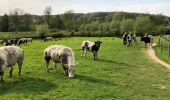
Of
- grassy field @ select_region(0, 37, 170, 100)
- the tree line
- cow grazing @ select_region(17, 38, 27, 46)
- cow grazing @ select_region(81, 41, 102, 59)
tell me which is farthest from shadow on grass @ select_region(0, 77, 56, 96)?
the tree line

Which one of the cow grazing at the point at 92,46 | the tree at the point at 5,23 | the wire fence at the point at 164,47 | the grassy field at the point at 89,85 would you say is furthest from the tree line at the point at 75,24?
the grassy field at the point at 89,85

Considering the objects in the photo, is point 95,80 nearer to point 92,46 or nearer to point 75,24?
point 92,46

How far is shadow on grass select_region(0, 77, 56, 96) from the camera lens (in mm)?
18608

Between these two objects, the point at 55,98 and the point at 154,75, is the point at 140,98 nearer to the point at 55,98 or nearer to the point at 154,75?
the point at 55,98

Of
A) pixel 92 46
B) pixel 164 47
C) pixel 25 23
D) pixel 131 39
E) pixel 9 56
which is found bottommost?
pixel 164 47

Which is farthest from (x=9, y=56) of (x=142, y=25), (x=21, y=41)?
(x=142, y=25)

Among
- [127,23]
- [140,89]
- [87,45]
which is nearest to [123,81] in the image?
[140,89]

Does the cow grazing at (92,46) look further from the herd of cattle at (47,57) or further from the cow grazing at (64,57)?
the cow grazing at (64,57)

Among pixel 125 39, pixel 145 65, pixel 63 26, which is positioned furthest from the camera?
pixel 63 26

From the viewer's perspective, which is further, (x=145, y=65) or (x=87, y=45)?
(x=87, y=45)

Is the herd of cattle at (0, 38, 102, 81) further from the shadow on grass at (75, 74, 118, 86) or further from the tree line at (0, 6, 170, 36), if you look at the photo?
the tree line at (0, 6, 170, 36)

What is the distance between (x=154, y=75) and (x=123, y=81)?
171 inches

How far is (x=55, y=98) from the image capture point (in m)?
17.3

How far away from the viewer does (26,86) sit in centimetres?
1973
